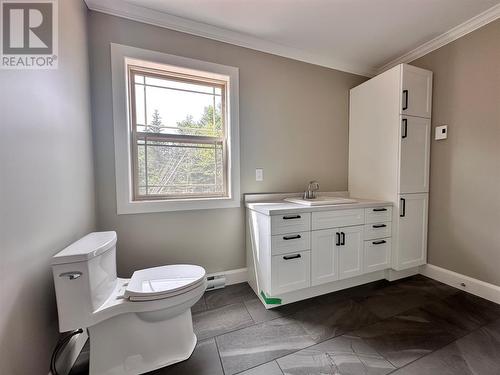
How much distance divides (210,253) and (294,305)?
2.87ft

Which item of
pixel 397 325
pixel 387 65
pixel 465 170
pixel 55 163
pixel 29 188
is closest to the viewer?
pixel 29 188

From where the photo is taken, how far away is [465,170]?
1.90 metres

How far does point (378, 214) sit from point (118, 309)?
85.6 inches

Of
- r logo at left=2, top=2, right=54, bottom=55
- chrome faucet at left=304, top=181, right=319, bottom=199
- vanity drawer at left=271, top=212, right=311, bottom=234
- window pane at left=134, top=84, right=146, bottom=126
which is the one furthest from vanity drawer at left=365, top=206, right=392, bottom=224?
r logo at left=2, top=2, right=54, bottom=55

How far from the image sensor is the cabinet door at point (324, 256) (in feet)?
5.74

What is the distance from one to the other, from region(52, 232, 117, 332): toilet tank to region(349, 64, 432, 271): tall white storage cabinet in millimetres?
2431

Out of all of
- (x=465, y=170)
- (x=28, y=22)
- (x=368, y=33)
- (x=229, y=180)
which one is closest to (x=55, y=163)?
(x=28, y=22)

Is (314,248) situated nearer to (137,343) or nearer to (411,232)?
(411,232)

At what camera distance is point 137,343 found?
115 cm

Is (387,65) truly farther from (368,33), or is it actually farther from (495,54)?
(495,54)

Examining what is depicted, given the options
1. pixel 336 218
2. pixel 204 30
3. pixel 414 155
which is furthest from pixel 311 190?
pixel 204 30

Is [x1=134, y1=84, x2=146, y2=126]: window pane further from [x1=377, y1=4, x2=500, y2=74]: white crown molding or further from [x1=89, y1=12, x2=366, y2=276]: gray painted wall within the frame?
[x1=377, y1=4, x2=500, y2=74]: white crown molding

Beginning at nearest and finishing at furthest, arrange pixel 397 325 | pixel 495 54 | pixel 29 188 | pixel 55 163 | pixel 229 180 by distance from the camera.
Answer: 1. pixel 29 188
2. pixel 55 163
3. pixel 397 325
4. pixel 495 54
5. pixel 229 180

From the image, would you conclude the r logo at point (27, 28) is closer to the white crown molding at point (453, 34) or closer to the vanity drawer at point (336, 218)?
the vanity drawer at point (336, 218)
